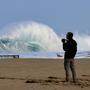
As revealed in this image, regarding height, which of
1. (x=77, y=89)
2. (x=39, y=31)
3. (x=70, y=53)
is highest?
(x=39, y=31)

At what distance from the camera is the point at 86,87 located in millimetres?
13086

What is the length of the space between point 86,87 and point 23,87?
72.5 inches

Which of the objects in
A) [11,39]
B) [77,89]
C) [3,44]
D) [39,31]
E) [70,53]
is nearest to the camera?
[77,89]

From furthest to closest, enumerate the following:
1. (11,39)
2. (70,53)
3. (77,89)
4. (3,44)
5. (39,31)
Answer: (39,31), (11,39), (3,44), (70,53), (77,89)

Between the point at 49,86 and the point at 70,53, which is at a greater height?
the point at 70,53

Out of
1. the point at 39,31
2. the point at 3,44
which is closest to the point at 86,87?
the point at 3,44

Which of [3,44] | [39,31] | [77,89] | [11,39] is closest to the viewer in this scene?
[77,89]

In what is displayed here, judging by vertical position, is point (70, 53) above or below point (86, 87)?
above

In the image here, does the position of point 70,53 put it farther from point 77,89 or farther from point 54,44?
point 54,44

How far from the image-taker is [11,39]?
237ft

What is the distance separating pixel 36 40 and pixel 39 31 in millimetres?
2227

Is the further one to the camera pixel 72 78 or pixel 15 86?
pixel 72 78

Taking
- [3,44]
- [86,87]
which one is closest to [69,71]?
[86,87]

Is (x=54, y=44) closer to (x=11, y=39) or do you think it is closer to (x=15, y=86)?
(x=11, y=39)
